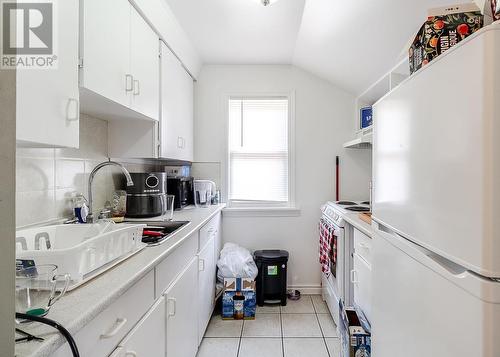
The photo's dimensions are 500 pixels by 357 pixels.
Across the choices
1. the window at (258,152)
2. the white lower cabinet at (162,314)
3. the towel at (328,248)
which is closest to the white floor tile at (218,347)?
the white lower cabinet at (162,314)

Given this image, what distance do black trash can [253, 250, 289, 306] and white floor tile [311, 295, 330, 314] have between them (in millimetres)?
321

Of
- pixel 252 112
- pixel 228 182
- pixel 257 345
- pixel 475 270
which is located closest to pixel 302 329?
pixel 257 345

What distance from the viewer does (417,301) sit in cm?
85

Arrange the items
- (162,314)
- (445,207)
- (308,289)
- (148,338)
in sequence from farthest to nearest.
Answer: (308,289), (162,314), (148,338), (445,207)

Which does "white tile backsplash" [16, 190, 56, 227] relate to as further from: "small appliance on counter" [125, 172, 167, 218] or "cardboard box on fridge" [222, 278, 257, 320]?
"cardboard box on fridge" [222, 278, 257, 320]

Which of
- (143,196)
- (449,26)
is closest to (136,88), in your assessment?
(143,196)

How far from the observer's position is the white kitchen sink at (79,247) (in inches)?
30.2

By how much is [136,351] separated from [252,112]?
246 centimetres

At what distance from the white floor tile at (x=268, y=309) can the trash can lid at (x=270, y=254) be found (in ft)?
1.56

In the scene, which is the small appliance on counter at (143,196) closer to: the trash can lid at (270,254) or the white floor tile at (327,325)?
the trash can lid at (270,254)

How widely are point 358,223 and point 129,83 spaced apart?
1612 mm

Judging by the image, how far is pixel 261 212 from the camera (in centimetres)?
293

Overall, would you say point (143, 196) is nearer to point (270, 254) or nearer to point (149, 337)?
point (149, 337)

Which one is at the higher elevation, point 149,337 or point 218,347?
point 149,337
